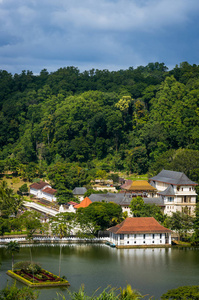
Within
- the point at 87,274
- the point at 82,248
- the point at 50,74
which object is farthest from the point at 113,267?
the point at 50,74

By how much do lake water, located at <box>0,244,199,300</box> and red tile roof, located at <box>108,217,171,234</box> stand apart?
1759mm

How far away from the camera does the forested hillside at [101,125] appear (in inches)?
3376

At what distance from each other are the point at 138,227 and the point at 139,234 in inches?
26.3

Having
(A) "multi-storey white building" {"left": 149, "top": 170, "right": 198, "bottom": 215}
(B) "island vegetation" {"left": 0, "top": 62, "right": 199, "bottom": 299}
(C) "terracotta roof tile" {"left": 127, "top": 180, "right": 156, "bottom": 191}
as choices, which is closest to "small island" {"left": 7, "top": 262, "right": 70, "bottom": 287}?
(B) "island vegetation" {"left": 0, "top": 62, "right": 199, "bottom": 299}

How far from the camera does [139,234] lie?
5519cm

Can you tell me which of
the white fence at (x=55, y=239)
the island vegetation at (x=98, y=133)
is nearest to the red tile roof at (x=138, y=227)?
the white fence at (x=55, y=239)

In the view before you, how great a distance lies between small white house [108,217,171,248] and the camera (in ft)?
180

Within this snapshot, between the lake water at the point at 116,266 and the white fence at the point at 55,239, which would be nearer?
the lake water at the point at 116,266

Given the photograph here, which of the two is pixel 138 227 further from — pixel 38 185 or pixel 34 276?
pixel 38 185

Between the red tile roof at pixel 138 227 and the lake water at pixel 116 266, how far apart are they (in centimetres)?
176

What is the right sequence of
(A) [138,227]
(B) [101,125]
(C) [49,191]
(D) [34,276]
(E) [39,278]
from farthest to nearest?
(B) [101,125]
(C) [49,191]
(A) [138,227]
(D) [34,276]
(E) [39,278]

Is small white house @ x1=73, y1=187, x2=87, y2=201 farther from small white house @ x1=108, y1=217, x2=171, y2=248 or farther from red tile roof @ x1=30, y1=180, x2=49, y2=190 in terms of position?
small white house @ x1=108, y1=217, x2=171, y2=248

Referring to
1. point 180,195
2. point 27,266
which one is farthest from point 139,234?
point 27,266

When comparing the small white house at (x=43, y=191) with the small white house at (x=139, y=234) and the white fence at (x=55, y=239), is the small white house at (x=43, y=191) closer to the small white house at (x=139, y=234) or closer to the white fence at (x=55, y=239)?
the white fence at (x=55, y=239)
